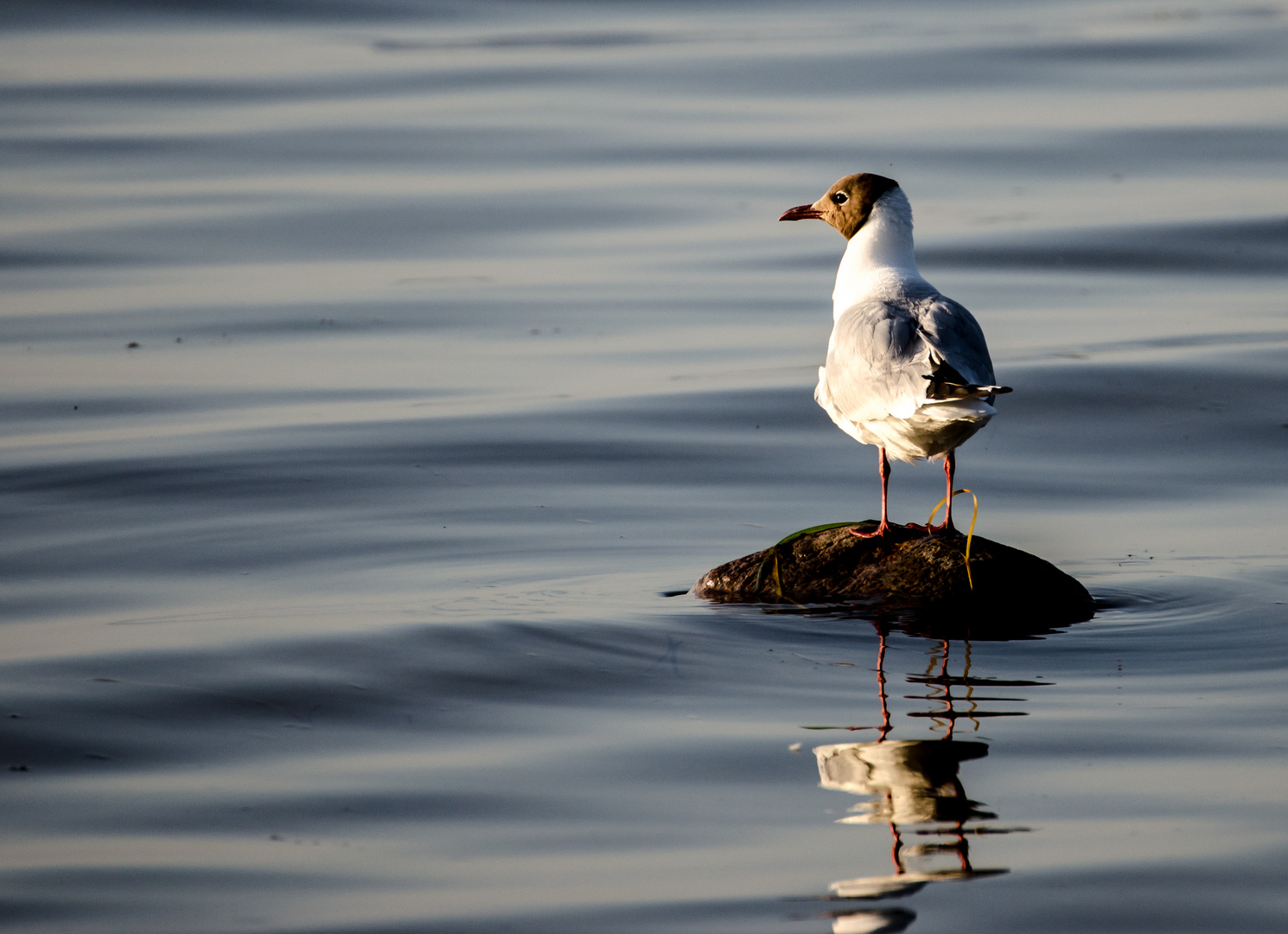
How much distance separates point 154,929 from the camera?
4.40 meters

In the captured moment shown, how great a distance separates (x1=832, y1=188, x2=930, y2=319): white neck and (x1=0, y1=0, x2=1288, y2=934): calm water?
1.43 meters

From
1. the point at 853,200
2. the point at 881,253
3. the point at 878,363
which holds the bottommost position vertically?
the point at 878,363

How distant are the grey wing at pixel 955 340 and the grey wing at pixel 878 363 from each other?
→ 0.03 meters

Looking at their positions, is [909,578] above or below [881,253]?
below

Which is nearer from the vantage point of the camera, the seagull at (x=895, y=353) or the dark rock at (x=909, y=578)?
the seagull at (x=895, y=353)

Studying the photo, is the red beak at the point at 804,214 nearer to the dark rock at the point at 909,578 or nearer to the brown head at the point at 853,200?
the brown head at the point at 853,200

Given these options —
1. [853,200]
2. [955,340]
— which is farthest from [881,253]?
[955,340]

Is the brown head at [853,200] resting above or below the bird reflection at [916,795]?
above

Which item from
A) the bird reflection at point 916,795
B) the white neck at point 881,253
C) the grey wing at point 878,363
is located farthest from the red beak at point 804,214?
the bird reflection at point 916,795

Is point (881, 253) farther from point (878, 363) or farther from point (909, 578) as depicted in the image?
point (909, 578)

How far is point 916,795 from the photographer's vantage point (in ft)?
16.3

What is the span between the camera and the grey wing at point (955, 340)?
6137 mm

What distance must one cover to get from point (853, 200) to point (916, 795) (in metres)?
3.13

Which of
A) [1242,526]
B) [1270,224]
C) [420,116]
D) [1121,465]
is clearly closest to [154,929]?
[1242,526]
